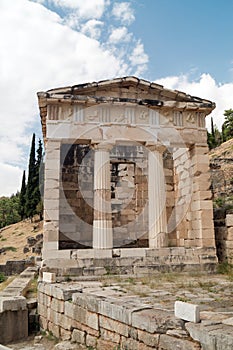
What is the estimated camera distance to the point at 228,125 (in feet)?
127

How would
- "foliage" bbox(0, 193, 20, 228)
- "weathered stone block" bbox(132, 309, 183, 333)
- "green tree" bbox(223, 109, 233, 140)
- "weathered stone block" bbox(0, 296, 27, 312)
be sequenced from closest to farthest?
"weathered stone block" bbox(132, 309, 183, 333) → "weathered stone block" bbox(0, 296, 27, 312) → "green tree" bbox(223, 109, 233, 140) → "foliage" bbox(0, 193, 20, 228)

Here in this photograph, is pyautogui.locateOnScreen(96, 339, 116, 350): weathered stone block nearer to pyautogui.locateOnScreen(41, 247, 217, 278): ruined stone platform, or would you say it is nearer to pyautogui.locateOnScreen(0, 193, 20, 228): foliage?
pyautogui.locateOnScreen(41, 247, 217, 278): ruined stone platform

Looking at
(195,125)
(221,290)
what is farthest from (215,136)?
(221,290)

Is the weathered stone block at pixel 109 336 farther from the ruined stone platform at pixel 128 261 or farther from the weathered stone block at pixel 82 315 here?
the ruined stone platform at pixel 128 261

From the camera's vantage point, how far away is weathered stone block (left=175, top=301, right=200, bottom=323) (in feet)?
15.6

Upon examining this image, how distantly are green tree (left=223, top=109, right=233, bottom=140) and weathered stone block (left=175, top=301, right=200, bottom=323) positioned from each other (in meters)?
34.9

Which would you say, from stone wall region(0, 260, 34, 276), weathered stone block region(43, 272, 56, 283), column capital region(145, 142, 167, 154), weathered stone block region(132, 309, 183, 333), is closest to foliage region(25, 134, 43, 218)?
stone wall region(0, 260, 34, 276)

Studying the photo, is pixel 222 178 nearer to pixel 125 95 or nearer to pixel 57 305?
pixel 125 95

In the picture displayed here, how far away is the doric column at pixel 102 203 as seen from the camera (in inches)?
436

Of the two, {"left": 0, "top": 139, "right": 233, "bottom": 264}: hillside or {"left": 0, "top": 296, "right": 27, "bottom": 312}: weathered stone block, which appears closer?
{"left": 0, "top": 296, "right": 27, "bottom": 312}: weathered stone block

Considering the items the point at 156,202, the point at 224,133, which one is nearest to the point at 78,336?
the point at 156,202

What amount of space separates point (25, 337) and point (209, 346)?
4844 millimetres

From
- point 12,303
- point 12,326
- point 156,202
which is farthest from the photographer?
point 156,202

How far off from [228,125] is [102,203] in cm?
3110
